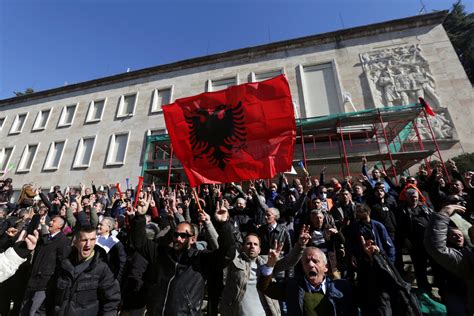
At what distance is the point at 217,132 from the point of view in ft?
16.0

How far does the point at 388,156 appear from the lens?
10406mm

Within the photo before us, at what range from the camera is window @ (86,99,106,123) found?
20370 mm

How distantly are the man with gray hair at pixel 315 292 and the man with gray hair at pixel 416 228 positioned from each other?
2540 mm

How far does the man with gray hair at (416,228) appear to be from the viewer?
3.96m

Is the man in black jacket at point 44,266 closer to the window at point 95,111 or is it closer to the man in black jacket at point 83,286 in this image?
the man in black jacket at point 83,286

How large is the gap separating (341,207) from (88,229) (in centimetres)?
449

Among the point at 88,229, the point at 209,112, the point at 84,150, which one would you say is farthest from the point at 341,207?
the point at 84,150

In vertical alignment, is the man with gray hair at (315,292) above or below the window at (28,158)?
below

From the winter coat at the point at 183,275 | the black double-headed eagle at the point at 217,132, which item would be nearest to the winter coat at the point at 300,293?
the winter coat at the point at 183,275

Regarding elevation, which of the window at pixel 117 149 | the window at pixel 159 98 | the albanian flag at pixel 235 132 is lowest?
the albanian flag at pixel 235 132

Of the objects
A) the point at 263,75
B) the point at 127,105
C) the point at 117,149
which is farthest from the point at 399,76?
the point at 127,105

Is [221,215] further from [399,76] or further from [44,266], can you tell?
[399,76]

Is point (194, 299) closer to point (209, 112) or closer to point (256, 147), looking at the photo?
point (256, 147)

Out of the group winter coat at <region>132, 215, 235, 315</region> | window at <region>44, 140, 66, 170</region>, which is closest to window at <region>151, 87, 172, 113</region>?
window at <region>44, 140, 66, 170</region>
